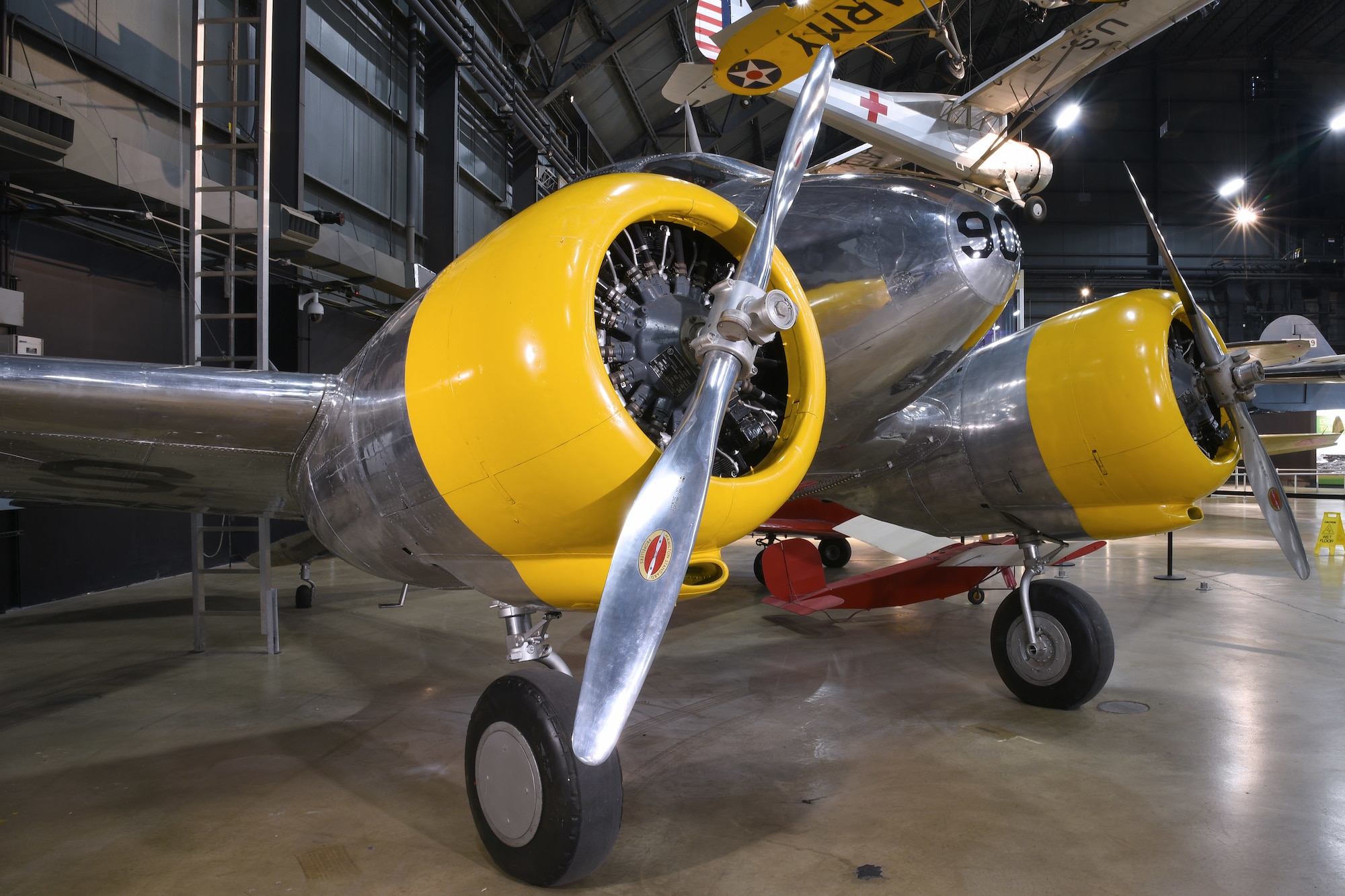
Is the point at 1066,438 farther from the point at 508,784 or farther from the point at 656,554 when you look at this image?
the point at 508,784

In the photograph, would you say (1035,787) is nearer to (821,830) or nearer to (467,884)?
(821,830)

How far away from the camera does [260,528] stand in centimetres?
552

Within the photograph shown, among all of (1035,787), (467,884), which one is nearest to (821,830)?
(1035,787)

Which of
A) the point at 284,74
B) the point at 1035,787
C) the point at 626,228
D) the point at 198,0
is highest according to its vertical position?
the point at 284,74

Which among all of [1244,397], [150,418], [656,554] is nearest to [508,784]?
[656,554]

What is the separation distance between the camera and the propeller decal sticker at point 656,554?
1956mm

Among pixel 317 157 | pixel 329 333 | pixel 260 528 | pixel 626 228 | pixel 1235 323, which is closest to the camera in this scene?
pixel 626 228

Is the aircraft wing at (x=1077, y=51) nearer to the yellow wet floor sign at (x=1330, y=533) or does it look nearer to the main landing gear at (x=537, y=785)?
the yellow wet floor sign at (x=1330, y=533)

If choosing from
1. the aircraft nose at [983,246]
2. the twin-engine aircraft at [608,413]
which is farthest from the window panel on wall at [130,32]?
the aircraft nose at [983,246]

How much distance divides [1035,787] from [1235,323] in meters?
33.4

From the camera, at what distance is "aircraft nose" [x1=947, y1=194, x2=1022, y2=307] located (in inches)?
131

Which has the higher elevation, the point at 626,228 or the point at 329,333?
the point at 329,333

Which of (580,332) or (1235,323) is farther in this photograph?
(1235,323)

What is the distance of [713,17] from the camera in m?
11.5
